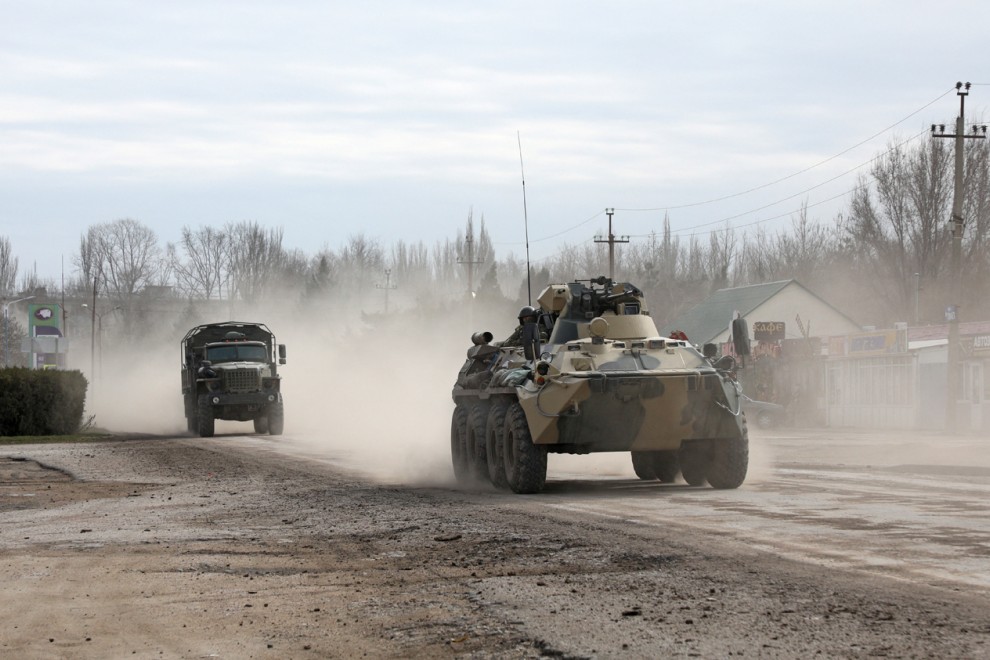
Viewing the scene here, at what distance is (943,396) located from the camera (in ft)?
145

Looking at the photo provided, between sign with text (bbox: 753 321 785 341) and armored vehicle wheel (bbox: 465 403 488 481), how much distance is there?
Result: 36.0 meters

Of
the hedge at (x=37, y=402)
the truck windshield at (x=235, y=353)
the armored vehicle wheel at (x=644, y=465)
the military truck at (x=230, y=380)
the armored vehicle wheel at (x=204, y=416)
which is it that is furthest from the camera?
the truck windshield at (x=235, y=353)

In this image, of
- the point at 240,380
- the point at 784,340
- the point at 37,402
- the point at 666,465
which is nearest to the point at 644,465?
the point at 666,465

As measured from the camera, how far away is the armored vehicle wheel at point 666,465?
1700 centimetres

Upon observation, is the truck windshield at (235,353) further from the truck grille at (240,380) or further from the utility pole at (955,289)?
the utility pole at (955,289)

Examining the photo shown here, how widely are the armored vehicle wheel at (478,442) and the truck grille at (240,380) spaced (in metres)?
19.7

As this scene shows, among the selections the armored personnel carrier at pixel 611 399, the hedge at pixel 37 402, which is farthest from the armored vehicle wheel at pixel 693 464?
the hedge at pixel 37 402

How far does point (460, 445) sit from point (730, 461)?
4.18 metres

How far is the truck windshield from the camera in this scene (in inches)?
1465

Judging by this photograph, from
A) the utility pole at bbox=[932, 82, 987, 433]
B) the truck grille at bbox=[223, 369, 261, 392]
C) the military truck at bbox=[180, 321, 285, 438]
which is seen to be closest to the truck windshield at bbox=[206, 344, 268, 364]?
the military truck at bbox=[180, 321, 285, 438]

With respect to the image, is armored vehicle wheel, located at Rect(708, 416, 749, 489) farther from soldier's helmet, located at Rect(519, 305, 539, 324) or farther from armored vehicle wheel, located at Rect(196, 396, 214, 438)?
armored vehicle wheel, located at Rect(196, 396, 214, 438)

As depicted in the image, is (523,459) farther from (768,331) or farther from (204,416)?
(768,331)

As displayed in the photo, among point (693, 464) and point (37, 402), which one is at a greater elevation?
point (37, 402)

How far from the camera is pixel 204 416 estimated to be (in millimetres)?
35969
